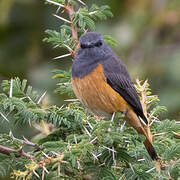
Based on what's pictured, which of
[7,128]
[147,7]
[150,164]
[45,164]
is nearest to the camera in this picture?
[45,164]

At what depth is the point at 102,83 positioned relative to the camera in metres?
4.73

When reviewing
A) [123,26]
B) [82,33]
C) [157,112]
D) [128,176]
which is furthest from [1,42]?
[128,176]

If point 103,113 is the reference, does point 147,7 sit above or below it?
above

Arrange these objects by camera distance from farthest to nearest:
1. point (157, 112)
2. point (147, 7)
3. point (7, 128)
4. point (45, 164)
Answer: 1. point (147, 7)
2. point (7, 128)
3. point (157, 112)
4. point (45, 164)

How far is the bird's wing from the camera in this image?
4809mm

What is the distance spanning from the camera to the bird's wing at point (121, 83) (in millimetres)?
4809

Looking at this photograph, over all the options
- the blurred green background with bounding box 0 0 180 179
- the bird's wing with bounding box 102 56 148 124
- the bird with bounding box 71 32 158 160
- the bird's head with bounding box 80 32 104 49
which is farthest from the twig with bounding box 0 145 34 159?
the blurred green background with bounding box 0 0 180 179

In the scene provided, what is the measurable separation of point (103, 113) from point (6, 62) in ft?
9.58

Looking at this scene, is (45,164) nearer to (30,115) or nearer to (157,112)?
(30,115)

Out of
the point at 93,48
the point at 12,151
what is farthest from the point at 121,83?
the point at 12,151

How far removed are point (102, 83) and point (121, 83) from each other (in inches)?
9.8

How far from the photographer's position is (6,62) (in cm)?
730

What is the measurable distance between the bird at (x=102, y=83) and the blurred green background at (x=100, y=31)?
205cm

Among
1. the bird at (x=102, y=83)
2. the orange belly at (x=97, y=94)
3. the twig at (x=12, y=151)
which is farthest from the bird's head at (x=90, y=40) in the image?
the twig at (x=12, y=151)
